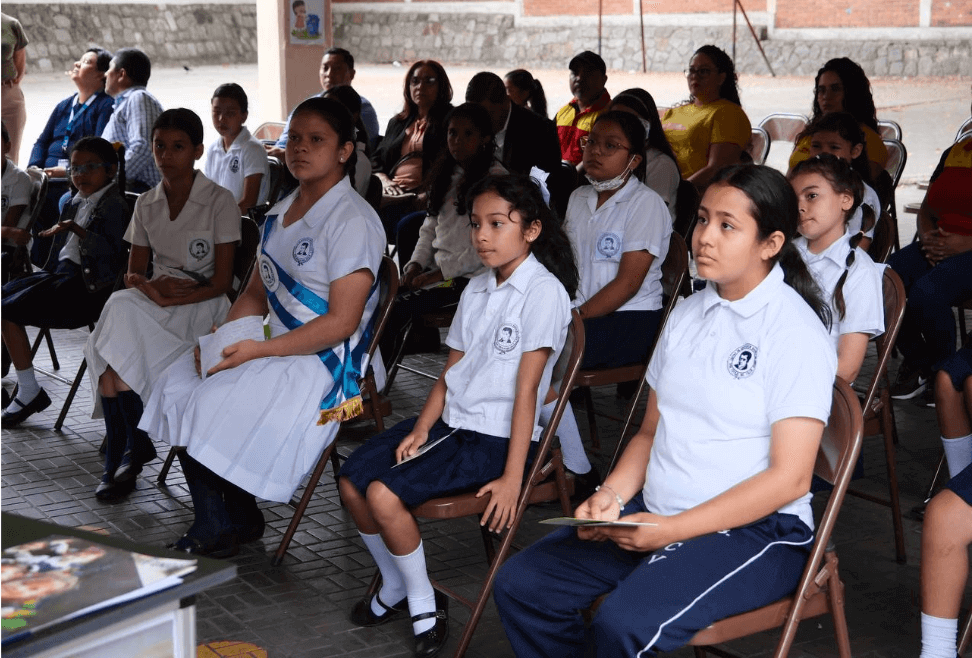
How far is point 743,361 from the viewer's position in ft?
7.82

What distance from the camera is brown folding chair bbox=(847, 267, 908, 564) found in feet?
11.1

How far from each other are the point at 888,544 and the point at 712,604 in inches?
69.5

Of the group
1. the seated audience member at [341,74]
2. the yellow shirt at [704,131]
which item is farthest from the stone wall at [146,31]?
the yellow shirt at [704,131]

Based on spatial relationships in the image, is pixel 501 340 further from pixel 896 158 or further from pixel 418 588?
pixel 896 158

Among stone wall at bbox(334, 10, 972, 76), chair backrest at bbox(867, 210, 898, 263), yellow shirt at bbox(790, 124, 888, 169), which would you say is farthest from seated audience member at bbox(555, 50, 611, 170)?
stone wall at bbox(334, 10, 972, 76)

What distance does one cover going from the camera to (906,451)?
4645 mm

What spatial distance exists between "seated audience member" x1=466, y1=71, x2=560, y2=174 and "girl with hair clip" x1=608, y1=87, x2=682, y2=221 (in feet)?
2.82

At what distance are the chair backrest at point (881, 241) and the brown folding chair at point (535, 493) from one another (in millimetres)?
1848

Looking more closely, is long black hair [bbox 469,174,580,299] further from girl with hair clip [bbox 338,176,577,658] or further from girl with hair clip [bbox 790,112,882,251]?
girl with hair clip [bbox 790,112,882,251]

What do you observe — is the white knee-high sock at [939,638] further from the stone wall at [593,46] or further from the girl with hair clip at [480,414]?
the stone wall at [593,46]

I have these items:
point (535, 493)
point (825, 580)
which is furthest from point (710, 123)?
point (825, 580)

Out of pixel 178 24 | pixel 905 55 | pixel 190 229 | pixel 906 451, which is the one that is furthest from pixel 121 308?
pixel 178 24

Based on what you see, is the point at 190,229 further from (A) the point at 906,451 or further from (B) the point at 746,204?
(A) the point at 906,451

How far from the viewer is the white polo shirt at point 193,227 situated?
14.3 feet
